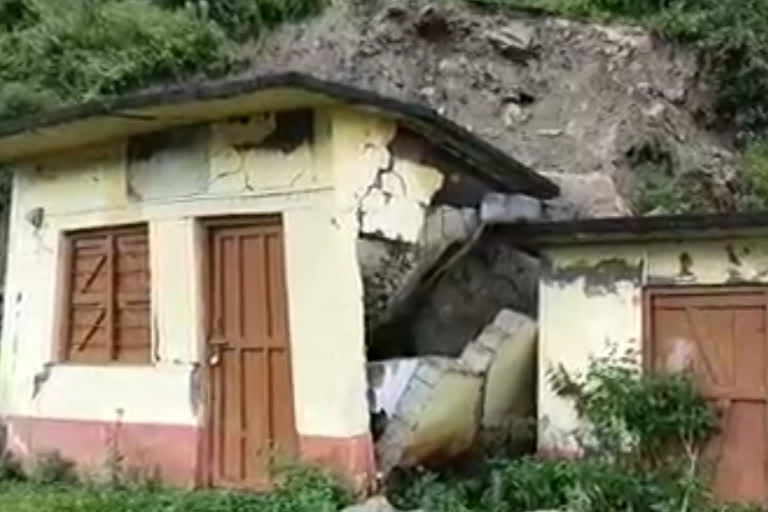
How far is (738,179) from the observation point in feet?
53.2

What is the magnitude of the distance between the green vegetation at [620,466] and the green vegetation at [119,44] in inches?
374

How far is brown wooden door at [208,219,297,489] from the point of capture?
1128 cm

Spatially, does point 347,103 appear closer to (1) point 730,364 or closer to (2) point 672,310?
(2) point 672,310

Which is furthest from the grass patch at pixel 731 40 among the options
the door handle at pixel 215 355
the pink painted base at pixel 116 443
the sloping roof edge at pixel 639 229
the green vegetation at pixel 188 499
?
the green vegetation at pixel 188 499

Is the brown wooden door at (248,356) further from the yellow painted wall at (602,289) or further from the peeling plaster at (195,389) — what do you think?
the yellow painted wall at (602,289)

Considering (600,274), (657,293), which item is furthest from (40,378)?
(657,293)

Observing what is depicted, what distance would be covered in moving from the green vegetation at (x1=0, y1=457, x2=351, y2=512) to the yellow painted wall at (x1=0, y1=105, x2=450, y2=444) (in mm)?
465

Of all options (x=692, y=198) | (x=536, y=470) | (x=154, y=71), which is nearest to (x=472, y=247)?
(x=536, y=470)

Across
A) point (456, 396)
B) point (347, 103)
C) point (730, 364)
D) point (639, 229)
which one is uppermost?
point (347, 103)

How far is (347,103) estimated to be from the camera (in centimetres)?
1041

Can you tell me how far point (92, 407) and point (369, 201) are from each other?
3.72 m

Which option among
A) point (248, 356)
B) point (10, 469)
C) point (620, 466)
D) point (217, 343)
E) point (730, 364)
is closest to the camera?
point (730, 364)

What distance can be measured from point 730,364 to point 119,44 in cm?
1160

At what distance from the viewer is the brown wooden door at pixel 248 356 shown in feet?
37.0
